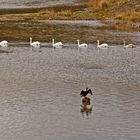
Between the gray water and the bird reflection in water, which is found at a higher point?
the gray water

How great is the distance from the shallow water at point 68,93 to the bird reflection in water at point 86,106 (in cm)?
31

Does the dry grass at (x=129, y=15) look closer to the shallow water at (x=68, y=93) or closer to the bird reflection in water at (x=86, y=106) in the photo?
the shallow water at (x=68, y=93)

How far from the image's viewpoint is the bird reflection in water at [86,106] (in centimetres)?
3412

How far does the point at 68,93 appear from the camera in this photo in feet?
126

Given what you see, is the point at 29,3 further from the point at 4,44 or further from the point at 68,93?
the point at 68,93

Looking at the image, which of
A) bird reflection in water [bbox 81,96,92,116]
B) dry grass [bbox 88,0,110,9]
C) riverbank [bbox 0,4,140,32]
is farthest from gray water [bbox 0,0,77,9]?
bird reflection in water [bbox 81,96,92,116]

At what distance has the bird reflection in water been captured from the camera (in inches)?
1343

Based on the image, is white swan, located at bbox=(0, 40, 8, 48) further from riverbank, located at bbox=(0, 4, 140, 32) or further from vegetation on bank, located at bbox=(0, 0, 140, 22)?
vegetation on bank, located at bbox=(0, 0, 140, 22)

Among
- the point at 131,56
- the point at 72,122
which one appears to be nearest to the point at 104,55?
the point at 131,56

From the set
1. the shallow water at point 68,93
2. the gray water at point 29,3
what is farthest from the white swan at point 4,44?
the gray water at point 29,3

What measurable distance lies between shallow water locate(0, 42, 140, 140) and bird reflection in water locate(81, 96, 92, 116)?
12.0 inches

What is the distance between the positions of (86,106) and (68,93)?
144 inches

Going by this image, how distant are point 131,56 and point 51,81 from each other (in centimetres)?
1313

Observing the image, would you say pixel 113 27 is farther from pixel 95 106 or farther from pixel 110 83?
pixel 95 106
